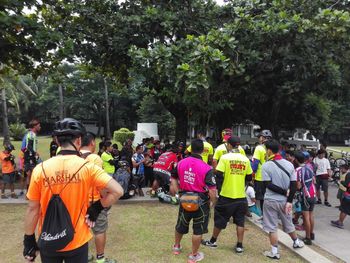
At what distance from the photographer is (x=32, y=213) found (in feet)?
9.01

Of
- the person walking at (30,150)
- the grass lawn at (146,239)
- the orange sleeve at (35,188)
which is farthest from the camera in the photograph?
the person walking at (30,150)

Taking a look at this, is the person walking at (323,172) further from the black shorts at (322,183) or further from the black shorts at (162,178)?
the black shorts at (162,178)

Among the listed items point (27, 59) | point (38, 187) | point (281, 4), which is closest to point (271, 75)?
point (281, 4)

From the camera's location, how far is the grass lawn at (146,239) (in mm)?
5223

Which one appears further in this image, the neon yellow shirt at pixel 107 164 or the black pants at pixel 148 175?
the black pants at pixel 148 175

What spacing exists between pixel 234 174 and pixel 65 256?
3.30 metres

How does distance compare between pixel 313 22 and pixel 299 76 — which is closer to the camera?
pixel 313 22

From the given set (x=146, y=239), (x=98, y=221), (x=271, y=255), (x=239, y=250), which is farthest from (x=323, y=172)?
(x=98, y=221)

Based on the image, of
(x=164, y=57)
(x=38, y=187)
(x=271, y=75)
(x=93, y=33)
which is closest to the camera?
(x=38, y=187)

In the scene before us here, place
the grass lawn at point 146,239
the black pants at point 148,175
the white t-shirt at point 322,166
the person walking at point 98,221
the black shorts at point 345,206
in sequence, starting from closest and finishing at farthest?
1. the person walking at point 98,221
2. the grass lawn at point 146,239
3. the black shorts at point 345,206
4. the white t-shirt at point 322,166
5. the black pants at point 148,175

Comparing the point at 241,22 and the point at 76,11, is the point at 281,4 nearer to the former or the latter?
the point at 241,22

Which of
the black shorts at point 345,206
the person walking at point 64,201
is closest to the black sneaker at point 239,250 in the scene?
the black shorts at point 345,206

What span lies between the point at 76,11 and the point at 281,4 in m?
Answer: 6.13

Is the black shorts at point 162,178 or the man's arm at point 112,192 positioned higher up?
the man's arm at point 112,192
